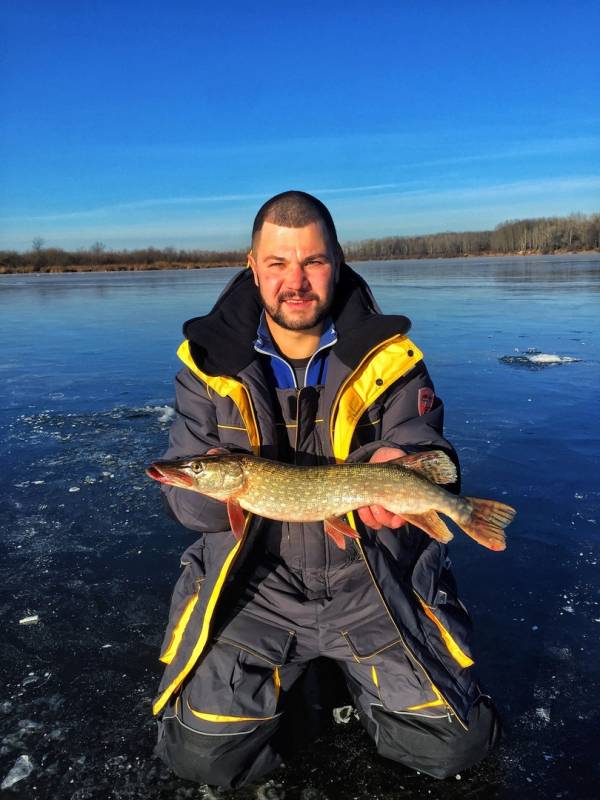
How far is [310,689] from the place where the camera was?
9.96ft

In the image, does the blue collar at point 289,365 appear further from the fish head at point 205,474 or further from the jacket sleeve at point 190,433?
the fish head at point 205,474

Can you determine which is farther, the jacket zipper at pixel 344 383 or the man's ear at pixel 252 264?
the man's ear at pixel 252 264

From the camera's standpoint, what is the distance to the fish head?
2824 mm

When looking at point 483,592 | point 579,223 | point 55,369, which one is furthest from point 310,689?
point 579,223

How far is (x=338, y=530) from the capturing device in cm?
286

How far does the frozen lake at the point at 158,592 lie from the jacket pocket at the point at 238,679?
25 cm

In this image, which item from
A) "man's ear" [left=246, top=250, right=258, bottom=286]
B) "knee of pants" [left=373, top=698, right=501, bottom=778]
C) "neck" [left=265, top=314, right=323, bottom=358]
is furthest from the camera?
"man's ear" [left=246, top=250, right=258, bottom=286]

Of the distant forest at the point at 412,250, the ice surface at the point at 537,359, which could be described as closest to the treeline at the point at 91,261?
the distant forest at the point at 412,250

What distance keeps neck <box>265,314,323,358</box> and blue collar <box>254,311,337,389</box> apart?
0.18 ft

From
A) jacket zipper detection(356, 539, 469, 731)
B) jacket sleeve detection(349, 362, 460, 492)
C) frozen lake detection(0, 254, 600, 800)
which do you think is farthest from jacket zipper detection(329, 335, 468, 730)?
frozen lake detection(0, 254, 600, 800)

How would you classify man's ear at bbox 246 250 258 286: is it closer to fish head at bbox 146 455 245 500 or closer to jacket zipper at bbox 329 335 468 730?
jacket zipper at bbox 329 335 468 730

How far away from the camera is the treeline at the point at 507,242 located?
3369 inches

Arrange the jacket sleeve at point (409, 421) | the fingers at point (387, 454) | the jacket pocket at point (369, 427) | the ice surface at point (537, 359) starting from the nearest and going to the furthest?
the fingers at point (387, 454) → the jacket sleeve at point (409, 421) → the jacket pocket at point (369, 427) → the ice surface at point (537, 359)

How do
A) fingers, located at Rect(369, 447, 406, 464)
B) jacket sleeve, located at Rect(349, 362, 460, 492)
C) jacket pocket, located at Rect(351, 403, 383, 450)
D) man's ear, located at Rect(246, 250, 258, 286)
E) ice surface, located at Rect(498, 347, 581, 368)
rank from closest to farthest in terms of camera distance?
fingers, located at Rect(369, 447, 406, 464) < jacket sleeve, located at Rect(349, 362, 460, 492) < jacket pocket, located at Rect(351, 403, 383, 450) < man's ear, located at Rect(246, 250, 258, 286) < ice surface, located at Rect(498, 347, 581, 368)
